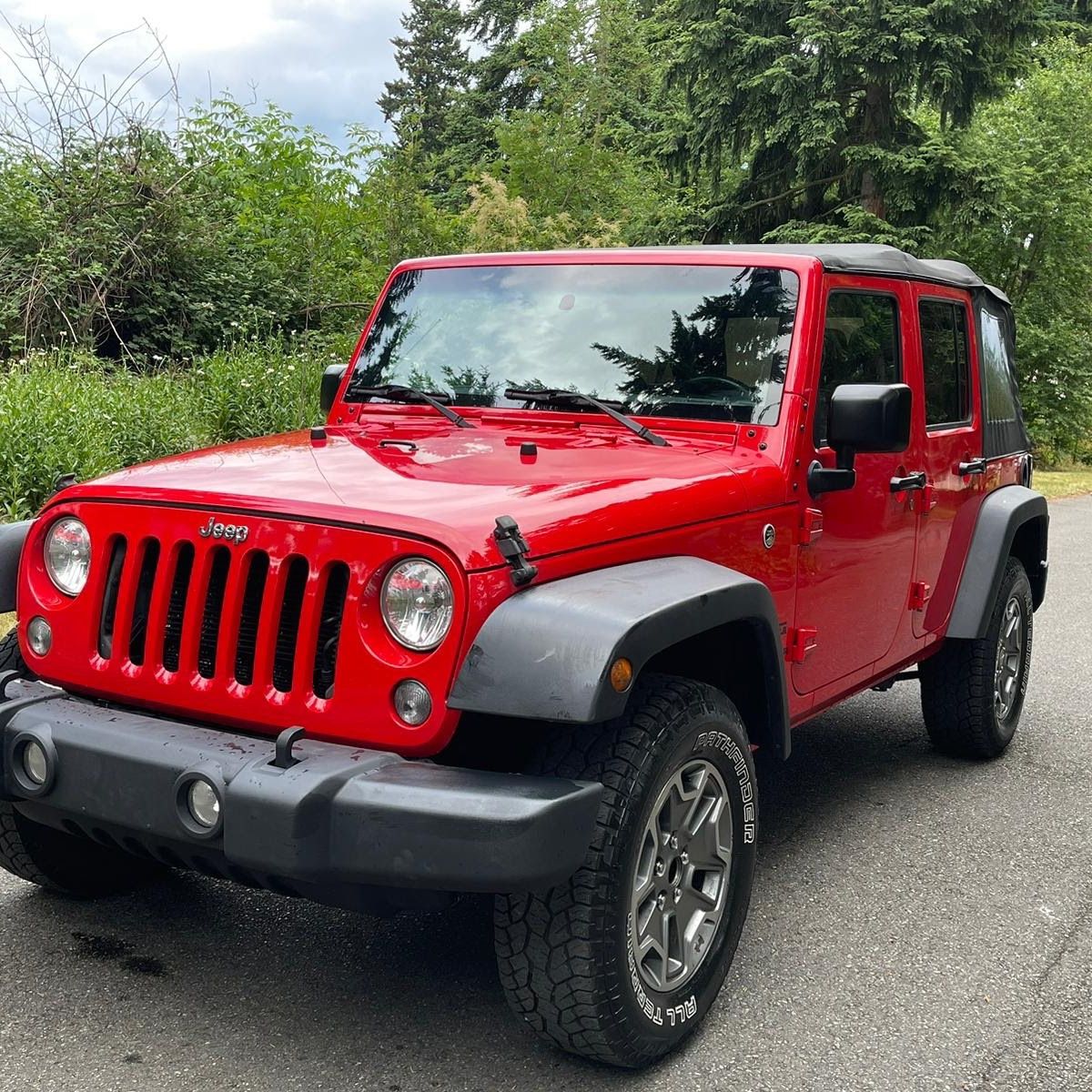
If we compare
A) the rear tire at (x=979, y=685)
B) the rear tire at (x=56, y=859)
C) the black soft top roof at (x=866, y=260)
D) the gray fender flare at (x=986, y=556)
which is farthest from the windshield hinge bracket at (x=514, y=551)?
the rear tire at (x=979, y=685)

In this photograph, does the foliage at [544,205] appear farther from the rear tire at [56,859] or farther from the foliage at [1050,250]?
the rear tire at [56,859]

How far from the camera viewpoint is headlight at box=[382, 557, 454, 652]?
8.84 ft

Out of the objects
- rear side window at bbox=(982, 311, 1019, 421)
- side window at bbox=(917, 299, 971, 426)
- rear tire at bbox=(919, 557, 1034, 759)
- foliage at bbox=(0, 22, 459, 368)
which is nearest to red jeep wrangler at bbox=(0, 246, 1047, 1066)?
side window at bbox=(917, 299, 971, 426)

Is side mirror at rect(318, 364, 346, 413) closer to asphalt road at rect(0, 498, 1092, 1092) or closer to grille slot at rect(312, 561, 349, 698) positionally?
asphalt road at rect(0, 498, 1092, 1092)

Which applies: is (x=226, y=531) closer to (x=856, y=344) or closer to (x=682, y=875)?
(x=682, y=875)

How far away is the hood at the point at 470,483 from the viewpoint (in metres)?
2.84

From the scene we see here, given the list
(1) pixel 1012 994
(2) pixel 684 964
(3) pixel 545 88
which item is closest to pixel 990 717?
(1) pixel 1012 994

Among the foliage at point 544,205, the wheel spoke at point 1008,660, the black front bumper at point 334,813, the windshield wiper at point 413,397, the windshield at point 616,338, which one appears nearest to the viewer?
the black front bumper at point 334,813

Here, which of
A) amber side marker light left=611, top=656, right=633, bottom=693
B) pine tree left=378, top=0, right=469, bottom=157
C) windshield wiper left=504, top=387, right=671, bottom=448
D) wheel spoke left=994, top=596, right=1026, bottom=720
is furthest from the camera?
pine tree left=378, top=0, right=469, bottom=157

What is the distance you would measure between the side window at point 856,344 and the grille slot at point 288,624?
5.59ft

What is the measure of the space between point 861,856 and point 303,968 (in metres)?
1.90

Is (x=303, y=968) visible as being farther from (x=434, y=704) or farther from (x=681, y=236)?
(x=681, y=236)

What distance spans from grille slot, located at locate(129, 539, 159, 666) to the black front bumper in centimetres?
30

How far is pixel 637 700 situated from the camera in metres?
2.92
